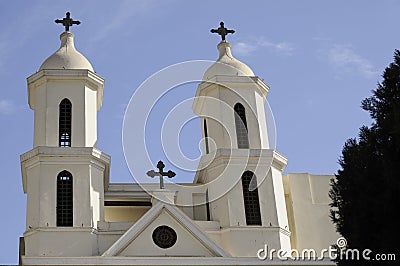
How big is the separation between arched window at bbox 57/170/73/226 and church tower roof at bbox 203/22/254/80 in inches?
281

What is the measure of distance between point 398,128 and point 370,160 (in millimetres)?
1194

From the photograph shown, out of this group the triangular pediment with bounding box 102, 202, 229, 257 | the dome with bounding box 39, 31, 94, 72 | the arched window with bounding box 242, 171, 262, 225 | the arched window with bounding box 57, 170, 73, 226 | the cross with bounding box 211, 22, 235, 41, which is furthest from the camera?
the cross with bounding box 211, 22, 235, 41

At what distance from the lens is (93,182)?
2742 cm

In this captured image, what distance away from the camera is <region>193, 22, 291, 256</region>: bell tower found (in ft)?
90.3

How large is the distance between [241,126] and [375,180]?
635 inches

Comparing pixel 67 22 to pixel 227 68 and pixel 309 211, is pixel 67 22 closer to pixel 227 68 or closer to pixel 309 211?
pixel 227 68

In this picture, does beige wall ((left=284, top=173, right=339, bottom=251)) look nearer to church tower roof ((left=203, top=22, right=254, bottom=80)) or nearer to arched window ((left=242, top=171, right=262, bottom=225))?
arched window ((left=242, top=171, right=262, bottom=225))

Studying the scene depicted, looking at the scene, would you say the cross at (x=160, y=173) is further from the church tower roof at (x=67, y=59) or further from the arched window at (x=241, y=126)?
the church tower roof at (x=67, y=59)

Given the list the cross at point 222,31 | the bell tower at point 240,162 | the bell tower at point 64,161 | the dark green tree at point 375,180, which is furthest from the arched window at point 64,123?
the dark green tree at point 375,180

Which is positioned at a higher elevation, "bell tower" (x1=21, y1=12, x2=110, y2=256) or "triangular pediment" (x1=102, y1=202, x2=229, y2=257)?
"bell tower" (x1=21, y1=12, x2=110, y2=256)

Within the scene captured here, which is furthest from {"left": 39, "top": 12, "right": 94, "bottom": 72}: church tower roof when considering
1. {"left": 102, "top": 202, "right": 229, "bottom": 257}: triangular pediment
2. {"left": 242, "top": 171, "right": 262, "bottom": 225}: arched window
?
{"left": 242, "top": 171, "right": 262, "bottom": 225}: arched window

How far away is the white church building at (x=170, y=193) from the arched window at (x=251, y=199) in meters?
0.04

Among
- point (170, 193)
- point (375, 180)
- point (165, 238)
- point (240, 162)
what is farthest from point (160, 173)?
point (375, 180)
